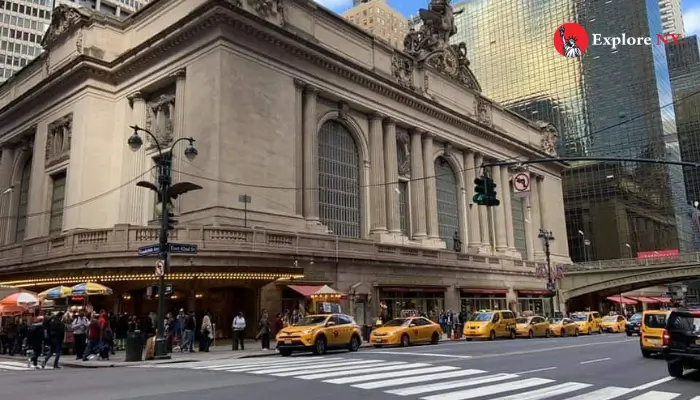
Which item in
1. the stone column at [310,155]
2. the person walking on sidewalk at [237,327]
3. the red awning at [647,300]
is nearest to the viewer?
the person walking on sidewalk at [237,327]

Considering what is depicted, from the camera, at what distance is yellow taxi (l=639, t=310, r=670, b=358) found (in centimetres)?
1797

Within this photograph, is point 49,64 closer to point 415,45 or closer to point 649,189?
point 415,45

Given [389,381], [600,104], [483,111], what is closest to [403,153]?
[483,111]

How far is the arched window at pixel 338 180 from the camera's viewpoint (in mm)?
40719

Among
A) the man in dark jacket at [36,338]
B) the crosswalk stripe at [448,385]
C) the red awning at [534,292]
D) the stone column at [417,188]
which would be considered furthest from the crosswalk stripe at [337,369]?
the red awning at [534,292]

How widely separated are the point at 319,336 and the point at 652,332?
36.1ft

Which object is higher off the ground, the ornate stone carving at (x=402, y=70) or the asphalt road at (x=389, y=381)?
the ornate stone carving at (x=402, y=70)

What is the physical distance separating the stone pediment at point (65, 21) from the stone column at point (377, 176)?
2247 cm

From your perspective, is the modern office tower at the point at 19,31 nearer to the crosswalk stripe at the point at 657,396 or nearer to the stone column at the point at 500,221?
the stone column at the point at 500,221

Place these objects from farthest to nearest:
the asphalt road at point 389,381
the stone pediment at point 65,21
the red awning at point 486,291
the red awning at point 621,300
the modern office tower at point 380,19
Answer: the modern office tower at point 380,19 → the red awning at point 621,300 → the red awning at point 486,291 → the stone pediment at point 65,21 → the asphalt road at point 389,381

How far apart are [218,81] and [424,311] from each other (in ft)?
65.3

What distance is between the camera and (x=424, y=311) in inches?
1519

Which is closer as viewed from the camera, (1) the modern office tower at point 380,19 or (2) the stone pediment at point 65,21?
(2) the stone pediment at point 65,21

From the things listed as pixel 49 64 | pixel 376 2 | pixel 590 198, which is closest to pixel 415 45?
pixel 49 64
